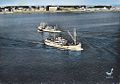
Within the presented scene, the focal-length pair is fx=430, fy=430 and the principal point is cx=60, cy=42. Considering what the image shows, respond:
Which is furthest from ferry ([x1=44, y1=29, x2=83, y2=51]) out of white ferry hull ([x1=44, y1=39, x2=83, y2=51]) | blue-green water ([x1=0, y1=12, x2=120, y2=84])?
blue-green water ([x1=0, y1=12, x2=120, y2=84])

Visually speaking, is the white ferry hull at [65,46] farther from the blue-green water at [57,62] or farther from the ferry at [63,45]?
the blue-green water at [57,62]

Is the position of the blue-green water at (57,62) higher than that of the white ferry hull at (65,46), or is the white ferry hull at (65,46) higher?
the blue-green water at (57,62)

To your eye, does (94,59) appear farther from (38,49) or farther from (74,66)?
(38,49)

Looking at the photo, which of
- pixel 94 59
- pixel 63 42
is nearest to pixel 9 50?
pixel 63 42

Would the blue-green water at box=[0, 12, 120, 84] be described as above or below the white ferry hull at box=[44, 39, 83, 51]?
above

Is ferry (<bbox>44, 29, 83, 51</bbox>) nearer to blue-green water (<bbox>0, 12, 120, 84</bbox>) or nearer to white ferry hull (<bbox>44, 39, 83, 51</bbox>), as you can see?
white ferry hull (<bbox>44, 39, 83, 51</bbox>)

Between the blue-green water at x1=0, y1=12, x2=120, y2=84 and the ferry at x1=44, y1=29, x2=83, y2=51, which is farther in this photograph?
the ferry at x1=44, y1=29, x2=83, y2=51

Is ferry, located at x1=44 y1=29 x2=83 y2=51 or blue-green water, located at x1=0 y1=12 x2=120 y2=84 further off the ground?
blue-green water, located at x1=0 y1=12 x2=120 y2=84

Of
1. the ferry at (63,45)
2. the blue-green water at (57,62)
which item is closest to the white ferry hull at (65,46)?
the ferry at (63,45)

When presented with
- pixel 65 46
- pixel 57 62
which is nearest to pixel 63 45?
pixel 65 46

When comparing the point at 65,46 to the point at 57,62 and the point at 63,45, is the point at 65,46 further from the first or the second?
the point at 57,62

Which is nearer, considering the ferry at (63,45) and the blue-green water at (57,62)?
the blue-green water at (57,62)
